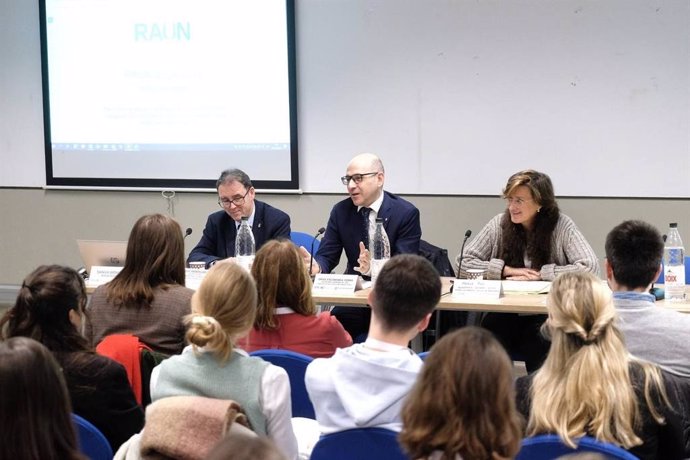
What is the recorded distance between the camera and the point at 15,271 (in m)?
6.28

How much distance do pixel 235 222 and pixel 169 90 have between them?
153cm

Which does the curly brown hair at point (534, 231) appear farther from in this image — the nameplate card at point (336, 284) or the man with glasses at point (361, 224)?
the nameplate card at point (336, 284)

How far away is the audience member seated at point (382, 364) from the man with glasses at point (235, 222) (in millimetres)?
2407

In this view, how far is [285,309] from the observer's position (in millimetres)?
2945

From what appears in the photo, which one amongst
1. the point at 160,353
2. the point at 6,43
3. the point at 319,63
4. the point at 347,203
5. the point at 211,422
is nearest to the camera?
the point at 211,422

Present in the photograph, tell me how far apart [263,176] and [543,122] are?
1.83 meters

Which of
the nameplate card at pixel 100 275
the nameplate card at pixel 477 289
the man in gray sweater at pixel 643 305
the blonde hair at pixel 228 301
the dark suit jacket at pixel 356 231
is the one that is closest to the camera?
the blonde hair at pixel 228 301

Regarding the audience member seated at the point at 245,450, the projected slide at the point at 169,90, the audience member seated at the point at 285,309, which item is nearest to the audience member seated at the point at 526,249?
the audience member seated at the point at 285,309

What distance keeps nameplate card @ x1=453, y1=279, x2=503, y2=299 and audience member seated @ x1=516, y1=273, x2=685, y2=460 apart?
1.49 metres

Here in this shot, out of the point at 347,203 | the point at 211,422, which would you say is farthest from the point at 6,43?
the point at 211,422

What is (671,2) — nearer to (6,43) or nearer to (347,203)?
(347,203)

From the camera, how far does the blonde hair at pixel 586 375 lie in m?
2.00

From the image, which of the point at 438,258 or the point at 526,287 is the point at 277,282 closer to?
the point at 526,287

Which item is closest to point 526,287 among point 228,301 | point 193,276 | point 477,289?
point 477,289
